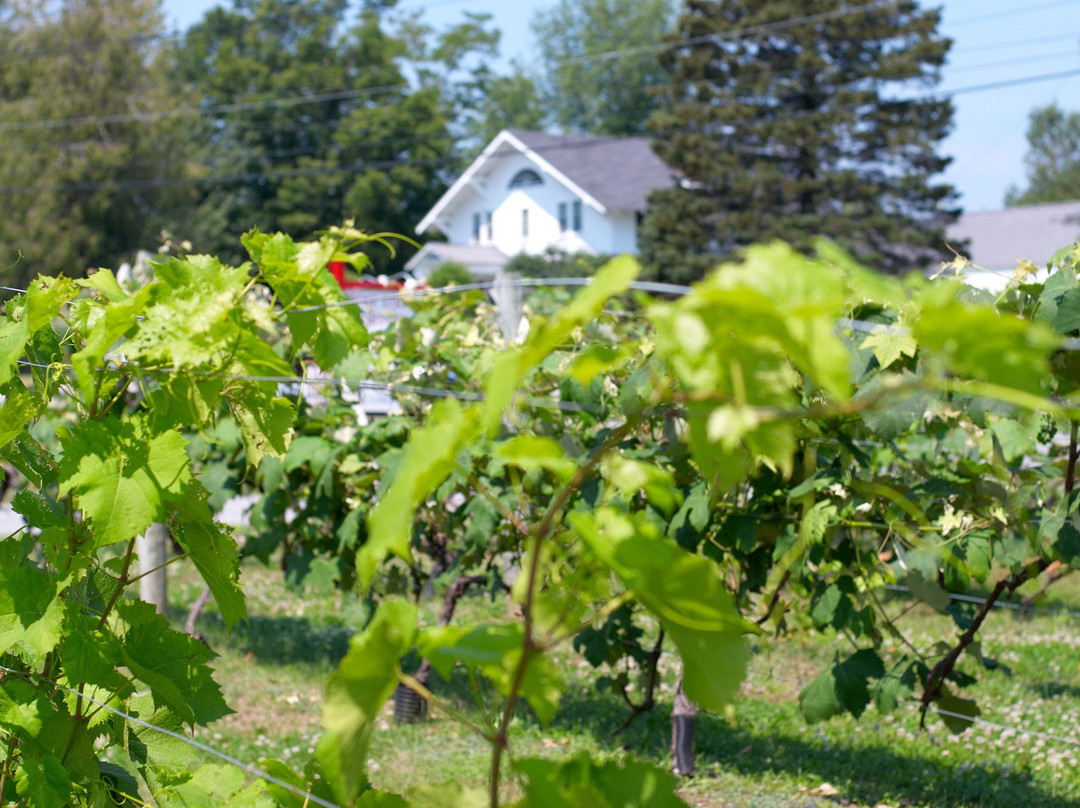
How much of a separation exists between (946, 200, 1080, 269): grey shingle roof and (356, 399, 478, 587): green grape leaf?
34.6 meters

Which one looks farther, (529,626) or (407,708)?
(407,708)

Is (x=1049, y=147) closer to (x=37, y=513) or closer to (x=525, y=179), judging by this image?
(x=525, y=179)

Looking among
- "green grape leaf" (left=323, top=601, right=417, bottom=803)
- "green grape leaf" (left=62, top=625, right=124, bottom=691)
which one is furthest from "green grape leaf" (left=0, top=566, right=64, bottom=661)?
"green grape leaf" (left=323, top=601, right=417, bottom=803)

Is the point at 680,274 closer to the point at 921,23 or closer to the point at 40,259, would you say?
the point at 921,23

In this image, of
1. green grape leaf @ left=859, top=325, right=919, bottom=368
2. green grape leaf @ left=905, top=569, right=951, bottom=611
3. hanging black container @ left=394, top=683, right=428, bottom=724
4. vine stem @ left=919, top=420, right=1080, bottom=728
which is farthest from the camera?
hanging black container @ left=394, top=683, right=428, bottom=724

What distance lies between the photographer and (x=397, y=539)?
0.76 metres

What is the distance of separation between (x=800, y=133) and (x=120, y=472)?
2792cm

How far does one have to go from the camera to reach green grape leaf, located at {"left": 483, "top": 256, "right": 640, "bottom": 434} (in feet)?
2.31

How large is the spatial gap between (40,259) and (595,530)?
32.3 metres

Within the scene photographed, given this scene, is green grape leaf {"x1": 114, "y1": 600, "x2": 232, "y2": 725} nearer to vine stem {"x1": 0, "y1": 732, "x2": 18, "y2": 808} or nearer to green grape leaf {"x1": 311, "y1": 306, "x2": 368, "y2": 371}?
vine stem {"x1": 0, "y1": 732, "x2": 18, "y2": 808}

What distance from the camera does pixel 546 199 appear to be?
115ft

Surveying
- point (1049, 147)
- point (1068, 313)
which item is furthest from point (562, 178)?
point (1049, 147)

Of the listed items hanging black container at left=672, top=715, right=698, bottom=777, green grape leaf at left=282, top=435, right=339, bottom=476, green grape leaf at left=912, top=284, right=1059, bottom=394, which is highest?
green grape leaf at left=912, top=284, right=1059, bottom=394

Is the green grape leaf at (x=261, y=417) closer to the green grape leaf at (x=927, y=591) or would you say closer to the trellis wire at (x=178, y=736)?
the trellis wire at (x=178, y=736)
